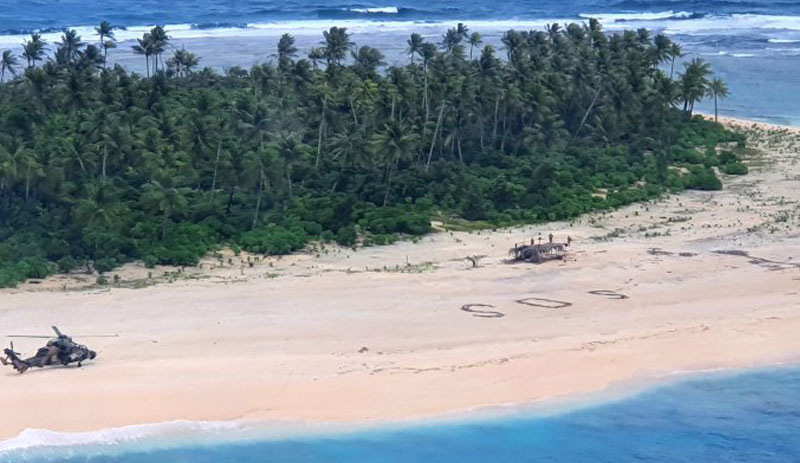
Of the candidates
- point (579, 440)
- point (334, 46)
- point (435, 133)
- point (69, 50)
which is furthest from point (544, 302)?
point (69, 50)

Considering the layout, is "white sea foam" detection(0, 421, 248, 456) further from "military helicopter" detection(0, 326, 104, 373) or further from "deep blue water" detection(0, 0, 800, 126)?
"deep blue water" detection(0, 0, 800, 126)

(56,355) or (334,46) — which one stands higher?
(334,46)

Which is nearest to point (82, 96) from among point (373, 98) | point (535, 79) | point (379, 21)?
point (373, 98)

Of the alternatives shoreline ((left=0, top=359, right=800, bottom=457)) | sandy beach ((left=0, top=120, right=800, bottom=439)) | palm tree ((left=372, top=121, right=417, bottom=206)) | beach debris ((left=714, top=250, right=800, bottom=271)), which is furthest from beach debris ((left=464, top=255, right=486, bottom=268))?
shoreline ((left=0, top=359, right=800, bottom=457))

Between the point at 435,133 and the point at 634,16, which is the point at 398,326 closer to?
the point at 435,133

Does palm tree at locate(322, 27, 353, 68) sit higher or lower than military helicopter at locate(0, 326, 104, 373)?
higher

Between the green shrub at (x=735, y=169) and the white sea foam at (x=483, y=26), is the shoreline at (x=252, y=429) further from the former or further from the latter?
the white sea foam at (x=483, y=26)

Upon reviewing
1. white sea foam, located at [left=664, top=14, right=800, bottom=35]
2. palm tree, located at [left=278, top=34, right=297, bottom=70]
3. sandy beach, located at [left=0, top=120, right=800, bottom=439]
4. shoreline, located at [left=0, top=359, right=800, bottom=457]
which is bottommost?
shoreline, located at [left=0, top=359, right=800, bottom=457]
